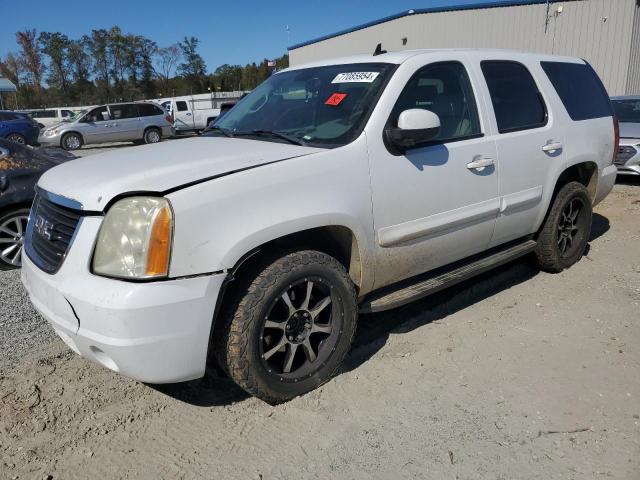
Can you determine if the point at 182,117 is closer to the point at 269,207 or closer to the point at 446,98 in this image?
the point at 446,98

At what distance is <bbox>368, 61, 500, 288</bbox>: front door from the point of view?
Result: 10.5 ft

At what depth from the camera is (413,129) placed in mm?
3119

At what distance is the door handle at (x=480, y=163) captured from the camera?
3644mm

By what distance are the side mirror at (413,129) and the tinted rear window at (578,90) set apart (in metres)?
2.05

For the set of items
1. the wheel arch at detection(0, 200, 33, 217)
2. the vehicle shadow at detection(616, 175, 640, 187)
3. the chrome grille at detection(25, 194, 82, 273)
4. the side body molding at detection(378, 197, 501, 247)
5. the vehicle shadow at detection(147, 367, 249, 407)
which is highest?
the chrome grille at detection(25, 194, 82, 273)

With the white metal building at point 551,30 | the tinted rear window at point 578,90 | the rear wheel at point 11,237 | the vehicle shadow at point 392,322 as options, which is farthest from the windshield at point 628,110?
the rear wheel at point 11,237

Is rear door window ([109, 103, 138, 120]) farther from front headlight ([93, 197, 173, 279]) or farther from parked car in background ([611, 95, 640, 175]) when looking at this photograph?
front headlight ([93, 197, 173, 279])

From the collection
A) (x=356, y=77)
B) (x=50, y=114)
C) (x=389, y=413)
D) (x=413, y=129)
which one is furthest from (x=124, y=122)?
(x=389, y=413)

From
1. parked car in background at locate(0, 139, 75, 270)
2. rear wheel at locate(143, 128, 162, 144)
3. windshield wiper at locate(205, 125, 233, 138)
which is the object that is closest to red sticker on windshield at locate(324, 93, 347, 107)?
windshield wiper at locate(205, 125, 233, 138)

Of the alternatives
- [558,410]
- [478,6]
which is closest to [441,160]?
[558,410]

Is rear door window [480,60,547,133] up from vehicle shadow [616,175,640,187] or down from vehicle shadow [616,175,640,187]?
up

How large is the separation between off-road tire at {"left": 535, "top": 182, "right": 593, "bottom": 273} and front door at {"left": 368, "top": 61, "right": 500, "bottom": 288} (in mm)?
926

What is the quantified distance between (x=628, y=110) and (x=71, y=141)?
18.3 meters

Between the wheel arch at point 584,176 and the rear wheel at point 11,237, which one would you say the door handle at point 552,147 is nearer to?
the wheel arch at point 584,176
